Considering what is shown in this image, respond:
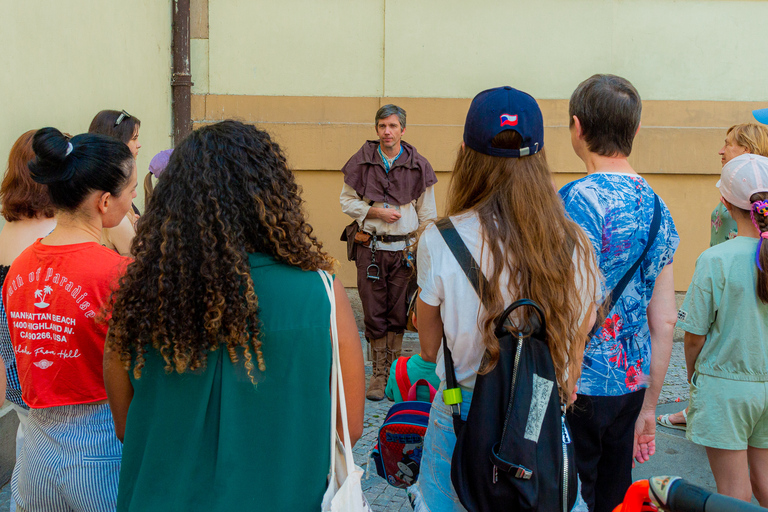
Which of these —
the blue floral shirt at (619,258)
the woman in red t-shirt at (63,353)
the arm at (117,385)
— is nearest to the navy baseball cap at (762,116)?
the blue floral shirt at (619,258)

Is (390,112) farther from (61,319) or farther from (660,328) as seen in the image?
(61,319)

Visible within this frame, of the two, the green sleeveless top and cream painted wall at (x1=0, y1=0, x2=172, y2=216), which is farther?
cream painted wall at (x1=0, y1=0, x2=172, y2=216)

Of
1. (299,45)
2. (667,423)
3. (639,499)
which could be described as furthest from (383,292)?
(639,499)

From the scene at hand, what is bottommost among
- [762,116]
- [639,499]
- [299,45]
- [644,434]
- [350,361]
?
[644,434]

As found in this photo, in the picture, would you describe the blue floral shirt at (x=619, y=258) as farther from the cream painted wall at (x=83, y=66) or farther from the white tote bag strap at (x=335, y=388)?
the cream painted wall at (x=83, y=66)

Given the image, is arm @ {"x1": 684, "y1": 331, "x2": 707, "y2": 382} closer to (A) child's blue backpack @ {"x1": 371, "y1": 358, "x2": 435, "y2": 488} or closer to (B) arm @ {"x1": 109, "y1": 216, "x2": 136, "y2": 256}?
(A) child's blue backpack @ {"x1": 371, "y1": 358, "x2": 435, "y2": 488}

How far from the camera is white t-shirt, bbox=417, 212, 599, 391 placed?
1.67 metres

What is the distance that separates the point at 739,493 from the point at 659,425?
2.05m

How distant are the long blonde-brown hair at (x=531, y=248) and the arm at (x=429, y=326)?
0.14 meters

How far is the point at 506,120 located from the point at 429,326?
0.59m

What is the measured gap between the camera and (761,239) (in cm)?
248

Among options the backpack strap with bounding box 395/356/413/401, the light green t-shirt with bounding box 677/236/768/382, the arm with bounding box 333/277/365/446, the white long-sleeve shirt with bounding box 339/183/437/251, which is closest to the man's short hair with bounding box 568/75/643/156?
the light green t-shirt with bounding box 677/236/768/382

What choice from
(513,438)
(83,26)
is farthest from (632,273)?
(83,26)

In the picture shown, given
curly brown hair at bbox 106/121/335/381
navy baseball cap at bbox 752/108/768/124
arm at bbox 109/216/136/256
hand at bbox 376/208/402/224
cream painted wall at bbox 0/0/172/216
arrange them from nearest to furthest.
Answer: curly brown hair at bbox 106/121/335/381
arm at bbox 109/216/136/256
cream painted wall at bbox 0/0/172/216
navy baseball cap at bbox 752/108/768/124
hand at bbox 376/208/402/224
